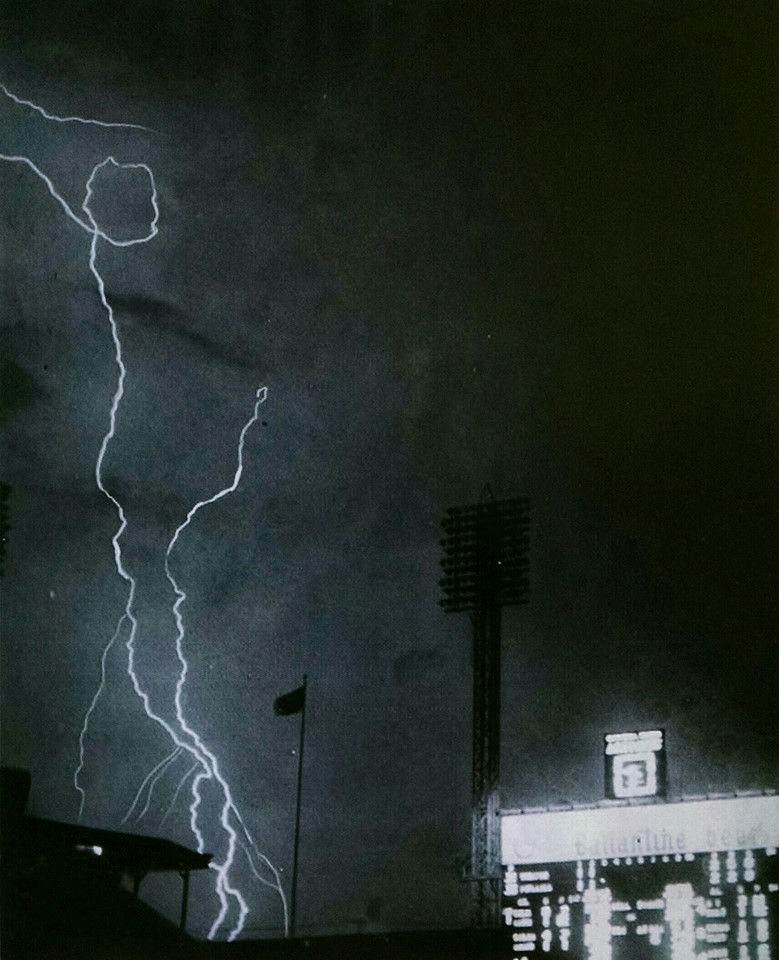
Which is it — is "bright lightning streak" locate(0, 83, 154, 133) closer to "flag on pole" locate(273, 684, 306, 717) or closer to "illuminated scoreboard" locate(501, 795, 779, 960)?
"flag on pole" locate(273, 684, 306, 717)

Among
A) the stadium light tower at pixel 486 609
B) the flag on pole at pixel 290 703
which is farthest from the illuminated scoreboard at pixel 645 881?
the flag on pole at pixel 290 703

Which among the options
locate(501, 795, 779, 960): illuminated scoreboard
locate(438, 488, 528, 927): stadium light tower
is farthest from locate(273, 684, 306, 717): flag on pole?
locate(501, 795, 779, 960): illuminated scoreboard

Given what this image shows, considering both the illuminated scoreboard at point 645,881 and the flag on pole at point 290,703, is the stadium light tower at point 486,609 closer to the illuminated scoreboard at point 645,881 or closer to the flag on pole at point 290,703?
the illuminated scoreboard at point 645,881

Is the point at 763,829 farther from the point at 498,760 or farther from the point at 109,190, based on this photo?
the point at 109,190

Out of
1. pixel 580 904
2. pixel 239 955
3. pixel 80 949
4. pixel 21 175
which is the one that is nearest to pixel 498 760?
pixel 580 904

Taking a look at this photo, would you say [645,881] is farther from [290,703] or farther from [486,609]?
[290,703]
